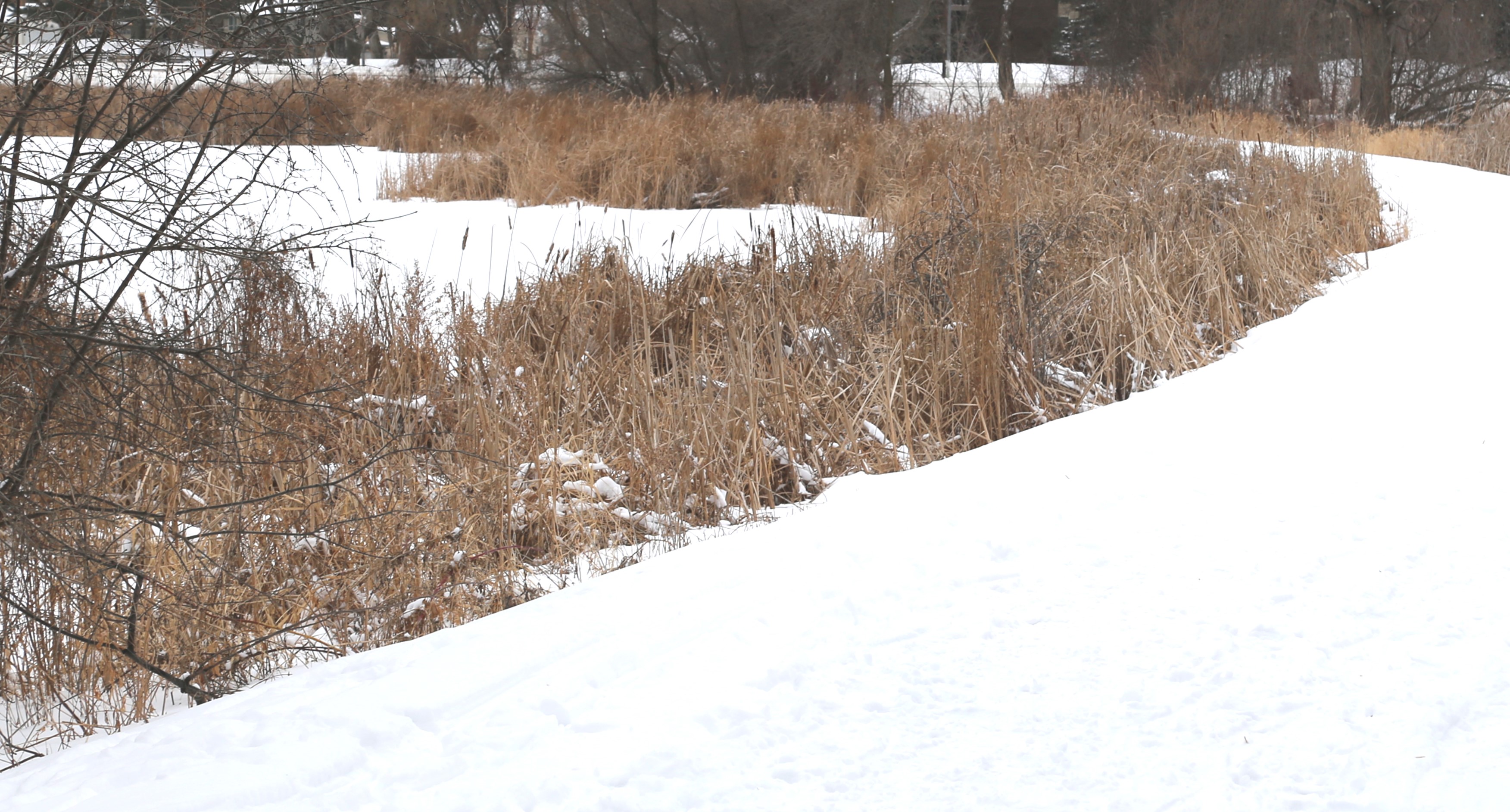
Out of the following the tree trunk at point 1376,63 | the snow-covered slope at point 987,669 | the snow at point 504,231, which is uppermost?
the tree trunk at point 1376,63

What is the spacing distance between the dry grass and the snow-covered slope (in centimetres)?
40

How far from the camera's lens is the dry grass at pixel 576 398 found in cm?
248

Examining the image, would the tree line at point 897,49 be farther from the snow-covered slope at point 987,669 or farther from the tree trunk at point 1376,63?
the snow-covered slope at point 987,669

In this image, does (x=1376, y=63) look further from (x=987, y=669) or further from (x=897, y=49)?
(x=987, y=669)

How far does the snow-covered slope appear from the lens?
1862 mm

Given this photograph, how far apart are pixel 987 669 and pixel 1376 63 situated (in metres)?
17.9

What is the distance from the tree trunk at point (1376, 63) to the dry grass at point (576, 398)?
36.7ft

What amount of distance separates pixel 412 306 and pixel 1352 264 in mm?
4807

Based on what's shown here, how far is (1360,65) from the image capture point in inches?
685

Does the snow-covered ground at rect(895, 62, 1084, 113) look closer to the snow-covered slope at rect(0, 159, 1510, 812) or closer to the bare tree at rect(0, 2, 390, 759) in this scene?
the snow-covered slope at rect(0, 159, 1510, 812)

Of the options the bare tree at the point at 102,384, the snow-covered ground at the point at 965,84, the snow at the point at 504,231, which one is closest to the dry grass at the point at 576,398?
the bare tree at the point at 102,384

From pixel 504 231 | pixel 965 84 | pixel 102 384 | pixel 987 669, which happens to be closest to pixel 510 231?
pixel 504 231

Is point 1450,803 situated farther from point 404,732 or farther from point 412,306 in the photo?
point 412,306

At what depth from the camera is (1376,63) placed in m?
16.8
